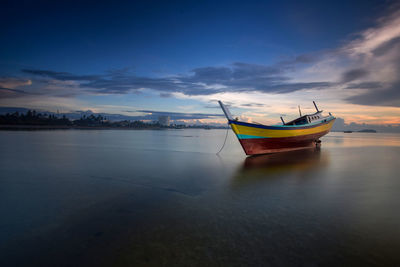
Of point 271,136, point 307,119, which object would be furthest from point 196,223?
point 307,119

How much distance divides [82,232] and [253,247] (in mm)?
3119

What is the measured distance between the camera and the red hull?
15233 millimetres

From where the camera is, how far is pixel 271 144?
639 inches

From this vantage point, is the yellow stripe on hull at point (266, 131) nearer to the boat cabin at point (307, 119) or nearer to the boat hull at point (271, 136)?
the boat hull at point (271, 136)

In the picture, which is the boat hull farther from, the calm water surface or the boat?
the calm water surface

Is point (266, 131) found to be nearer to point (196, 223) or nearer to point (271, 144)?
point (271, 144)

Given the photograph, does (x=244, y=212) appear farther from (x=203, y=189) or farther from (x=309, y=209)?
(x=203, y=189)

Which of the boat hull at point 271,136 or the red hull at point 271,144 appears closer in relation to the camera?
the boat hull at point 271,136

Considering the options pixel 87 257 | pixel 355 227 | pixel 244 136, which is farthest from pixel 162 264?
pixel 244 136

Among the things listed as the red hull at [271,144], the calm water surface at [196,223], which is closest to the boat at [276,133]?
the red hull at [271,144]

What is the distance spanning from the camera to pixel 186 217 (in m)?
4.55

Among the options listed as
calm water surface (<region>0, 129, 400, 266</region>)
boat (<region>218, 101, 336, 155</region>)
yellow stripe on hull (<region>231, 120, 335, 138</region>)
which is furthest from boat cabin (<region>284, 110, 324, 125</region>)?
calm water surface (<region>0, 129, 400, 266</region>)

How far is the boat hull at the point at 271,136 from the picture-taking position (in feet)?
47.2

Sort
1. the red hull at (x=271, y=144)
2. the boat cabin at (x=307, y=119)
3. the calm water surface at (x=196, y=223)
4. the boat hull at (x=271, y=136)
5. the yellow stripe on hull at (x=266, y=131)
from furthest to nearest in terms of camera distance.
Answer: the boat cabin at (x=307, y=119) → the red hull at (x=271, y=144) → the boat hull at (x=271, y=136) → the yellow stripe on hull at (x=266, y=131) → the calm water surface at (x=196, y=223)
